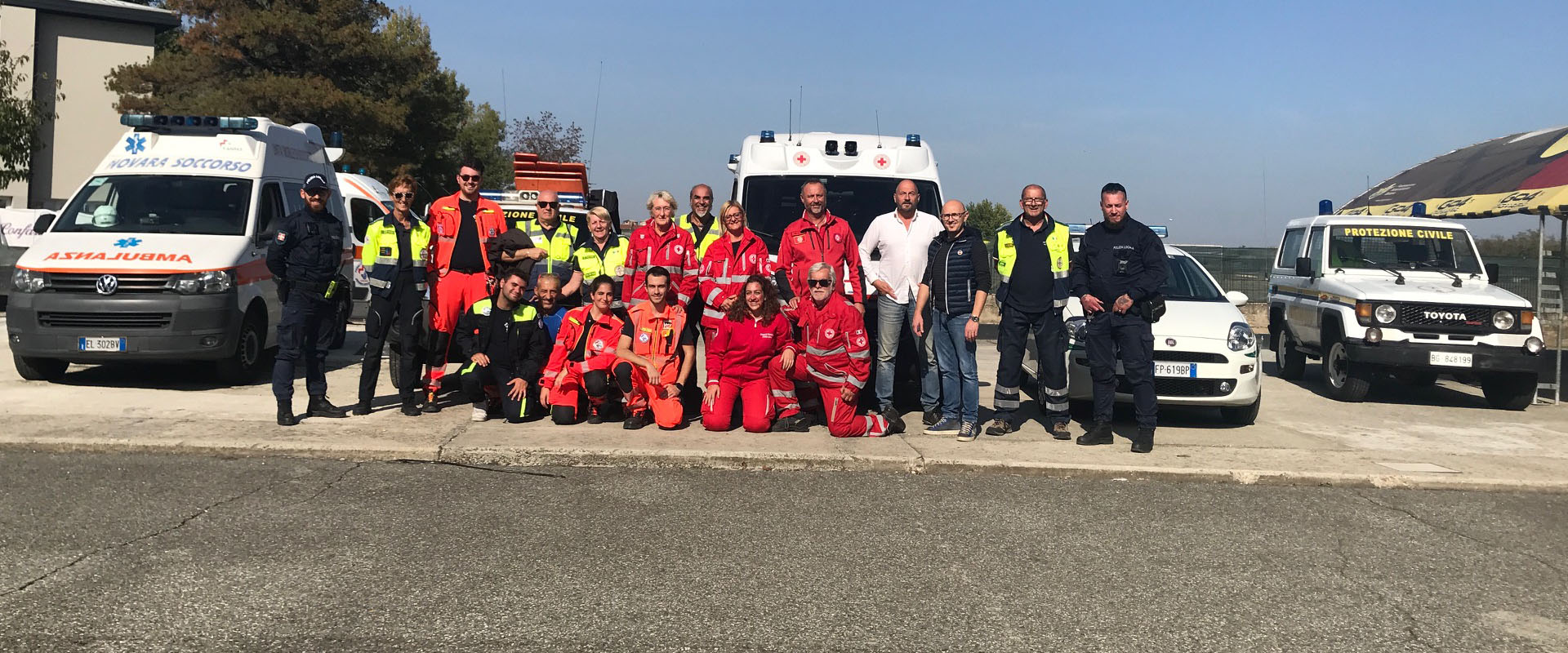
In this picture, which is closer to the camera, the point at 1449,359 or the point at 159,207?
the point at 159,207

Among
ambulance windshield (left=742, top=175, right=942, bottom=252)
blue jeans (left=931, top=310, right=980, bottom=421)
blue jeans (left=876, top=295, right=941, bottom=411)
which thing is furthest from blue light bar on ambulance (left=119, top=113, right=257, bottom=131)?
blue jeans (left=931, top=310, right=980, bottom=421)

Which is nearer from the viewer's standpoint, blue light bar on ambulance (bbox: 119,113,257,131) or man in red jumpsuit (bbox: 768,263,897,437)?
man in red jumpsuit (bbox: 768,263,897,437)

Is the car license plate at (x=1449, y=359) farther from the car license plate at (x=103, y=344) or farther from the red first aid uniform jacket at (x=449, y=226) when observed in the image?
the car license plate at (x=103, y=344)

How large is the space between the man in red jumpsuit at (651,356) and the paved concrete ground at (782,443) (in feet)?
1.00

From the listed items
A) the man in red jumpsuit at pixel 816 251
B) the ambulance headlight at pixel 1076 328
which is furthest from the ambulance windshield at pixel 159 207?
the ambulance headlight at pixel 1076 328

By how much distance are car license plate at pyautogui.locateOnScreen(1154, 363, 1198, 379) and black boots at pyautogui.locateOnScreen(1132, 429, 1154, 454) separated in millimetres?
1063

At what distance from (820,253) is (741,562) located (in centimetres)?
372

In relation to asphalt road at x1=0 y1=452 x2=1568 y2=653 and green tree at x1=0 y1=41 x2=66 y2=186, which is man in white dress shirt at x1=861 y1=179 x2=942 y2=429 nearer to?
asphalt road at x1=0 y1=452 x2=1568 y2=653

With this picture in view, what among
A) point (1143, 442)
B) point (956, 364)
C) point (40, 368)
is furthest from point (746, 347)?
point (40, 368)

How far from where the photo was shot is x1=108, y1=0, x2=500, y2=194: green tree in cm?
3166

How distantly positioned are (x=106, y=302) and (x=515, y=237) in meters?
3.59

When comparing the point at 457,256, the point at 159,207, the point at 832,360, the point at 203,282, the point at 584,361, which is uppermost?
the point at 159,207

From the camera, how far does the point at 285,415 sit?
823 centimetres

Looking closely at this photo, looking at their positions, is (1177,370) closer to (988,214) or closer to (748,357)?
(748,357)
